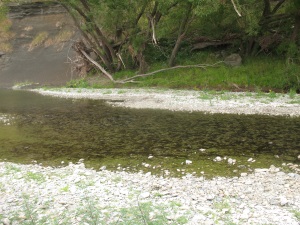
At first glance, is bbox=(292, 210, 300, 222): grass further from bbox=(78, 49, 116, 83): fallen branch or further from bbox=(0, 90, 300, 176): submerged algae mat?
bbox=(78, 49, 116, 83): fallen branch

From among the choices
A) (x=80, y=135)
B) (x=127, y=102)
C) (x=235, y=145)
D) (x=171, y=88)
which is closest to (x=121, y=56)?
(x=171, y=88)

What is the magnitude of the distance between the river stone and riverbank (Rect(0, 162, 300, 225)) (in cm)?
1950

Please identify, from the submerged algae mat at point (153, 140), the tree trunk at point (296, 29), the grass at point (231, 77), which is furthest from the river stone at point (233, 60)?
the submerged algae mat at point (153, 140)

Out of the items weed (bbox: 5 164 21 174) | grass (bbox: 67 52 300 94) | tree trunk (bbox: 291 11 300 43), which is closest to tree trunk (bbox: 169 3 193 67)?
grass (bbox: 67 52 300 94)

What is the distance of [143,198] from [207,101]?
522 inches

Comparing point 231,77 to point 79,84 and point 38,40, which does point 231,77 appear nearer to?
point 79,84

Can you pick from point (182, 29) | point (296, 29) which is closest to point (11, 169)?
point (182, 29)

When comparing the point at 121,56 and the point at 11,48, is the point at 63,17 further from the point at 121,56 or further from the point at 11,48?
the point at 121,56

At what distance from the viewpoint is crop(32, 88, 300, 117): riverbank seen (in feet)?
56.6

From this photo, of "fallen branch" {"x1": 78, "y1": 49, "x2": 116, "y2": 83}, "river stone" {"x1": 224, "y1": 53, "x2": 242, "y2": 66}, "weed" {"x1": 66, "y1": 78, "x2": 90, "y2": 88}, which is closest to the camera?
"river stone" {"x1": 224, "y1": 53, "x2": 242, "y2": 66}

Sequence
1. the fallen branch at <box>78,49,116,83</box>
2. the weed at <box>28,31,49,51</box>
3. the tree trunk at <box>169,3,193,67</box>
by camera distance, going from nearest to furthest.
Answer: the tree trunk at <box>169,3,193,67</box>
the fallen branch at <box>78,49,116,83</box>
the weed at <box>28,31,49,51</box>

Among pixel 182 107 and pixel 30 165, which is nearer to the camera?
pixel 30 165

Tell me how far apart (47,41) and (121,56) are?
19680 millimetres

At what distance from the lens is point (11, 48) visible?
156 ft
